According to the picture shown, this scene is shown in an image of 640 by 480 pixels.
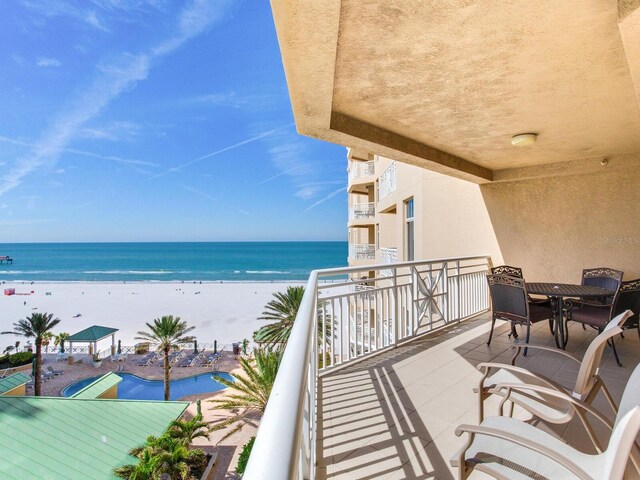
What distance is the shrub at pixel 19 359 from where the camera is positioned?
1425cm

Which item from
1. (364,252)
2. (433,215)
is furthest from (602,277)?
(364,252)

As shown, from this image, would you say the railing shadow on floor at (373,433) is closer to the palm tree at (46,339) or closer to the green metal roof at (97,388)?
the green metal roof at (97,388)

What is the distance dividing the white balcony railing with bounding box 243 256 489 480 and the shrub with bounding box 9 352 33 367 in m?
16.8

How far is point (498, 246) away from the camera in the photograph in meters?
6.50

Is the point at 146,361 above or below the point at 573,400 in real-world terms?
below

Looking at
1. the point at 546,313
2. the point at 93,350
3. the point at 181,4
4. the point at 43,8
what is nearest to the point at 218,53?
the point at 181,4

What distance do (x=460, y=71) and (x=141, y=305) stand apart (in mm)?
28768

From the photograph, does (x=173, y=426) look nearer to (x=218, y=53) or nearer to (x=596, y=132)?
(x=596, y=132)

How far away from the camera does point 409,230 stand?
33.4ft

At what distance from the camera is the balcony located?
2.04 ft

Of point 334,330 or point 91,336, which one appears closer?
point 334,330

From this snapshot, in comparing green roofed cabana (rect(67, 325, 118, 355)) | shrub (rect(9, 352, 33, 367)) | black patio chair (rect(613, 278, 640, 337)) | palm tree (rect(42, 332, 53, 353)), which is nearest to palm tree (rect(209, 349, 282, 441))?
black patio chair (rect(613, 278, 640, 337))

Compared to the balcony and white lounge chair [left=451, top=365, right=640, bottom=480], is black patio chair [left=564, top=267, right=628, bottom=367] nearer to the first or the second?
the balcony

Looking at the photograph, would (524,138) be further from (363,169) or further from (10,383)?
(10,383)
